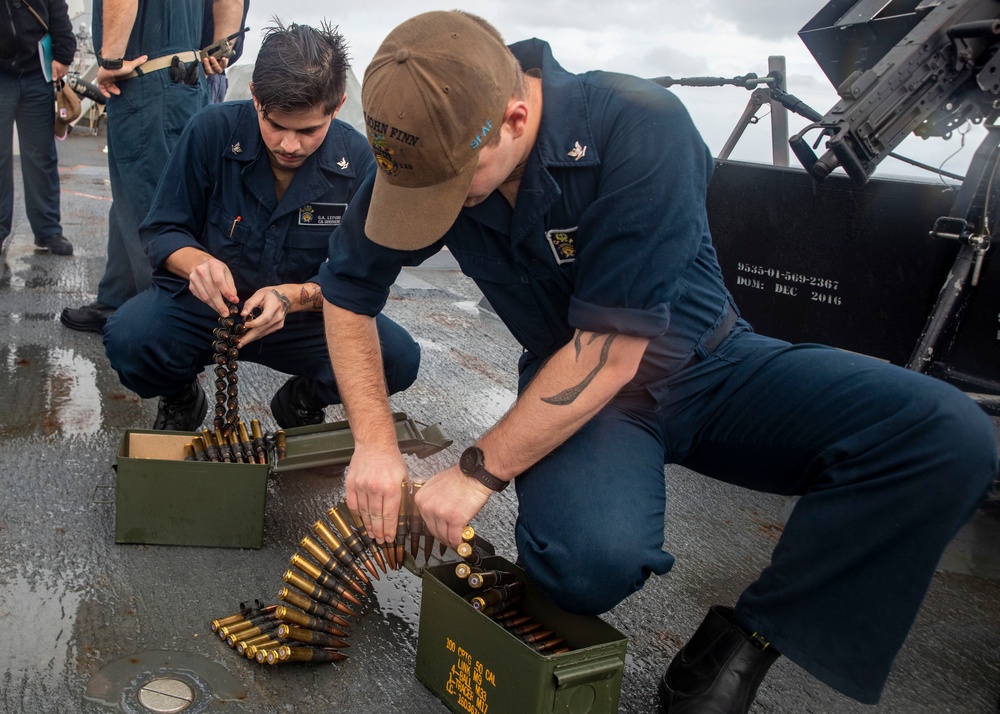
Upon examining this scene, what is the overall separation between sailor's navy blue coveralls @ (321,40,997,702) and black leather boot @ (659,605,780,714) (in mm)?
104

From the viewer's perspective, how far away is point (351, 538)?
2.65 meters

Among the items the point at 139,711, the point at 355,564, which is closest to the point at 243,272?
the point at 355,564

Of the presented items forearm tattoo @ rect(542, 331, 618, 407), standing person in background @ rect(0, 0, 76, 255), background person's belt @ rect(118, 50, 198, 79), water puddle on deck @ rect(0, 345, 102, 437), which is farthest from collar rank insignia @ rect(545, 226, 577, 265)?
standing person in background @ rect(0, 0, 76, 255)

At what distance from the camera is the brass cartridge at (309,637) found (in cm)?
239

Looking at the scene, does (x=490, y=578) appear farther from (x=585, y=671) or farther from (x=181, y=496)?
(x=181, y=496)

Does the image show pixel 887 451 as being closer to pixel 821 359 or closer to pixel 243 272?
pixel 821 359

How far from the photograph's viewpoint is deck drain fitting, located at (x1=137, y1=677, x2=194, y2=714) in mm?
2184

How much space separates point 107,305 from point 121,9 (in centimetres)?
166

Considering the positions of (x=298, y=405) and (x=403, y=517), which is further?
(x=298, y=405)

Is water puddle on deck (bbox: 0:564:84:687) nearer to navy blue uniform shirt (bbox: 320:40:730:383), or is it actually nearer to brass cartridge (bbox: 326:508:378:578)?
brass cartridge (bbox: 326:508:378:578)

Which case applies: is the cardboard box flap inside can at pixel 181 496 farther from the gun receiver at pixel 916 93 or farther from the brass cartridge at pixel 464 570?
the gun receiver at pixel 916 93

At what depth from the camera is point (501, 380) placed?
5.19 meters

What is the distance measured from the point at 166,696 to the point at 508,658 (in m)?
0.90

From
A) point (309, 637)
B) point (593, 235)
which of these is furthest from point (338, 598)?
point (593, 235)
